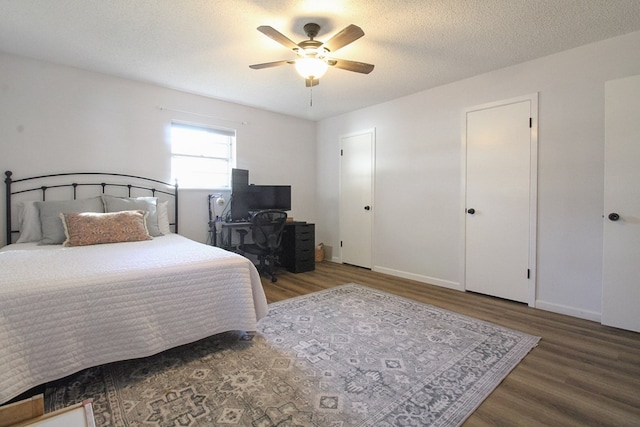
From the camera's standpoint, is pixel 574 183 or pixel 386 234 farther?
pixel 386 234

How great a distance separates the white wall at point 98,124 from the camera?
2900 mm

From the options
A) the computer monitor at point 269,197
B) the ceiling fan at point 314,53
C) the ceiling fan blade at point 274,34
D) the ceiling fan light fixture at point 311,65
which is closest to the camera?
the ceiling fan blade at point 274,34

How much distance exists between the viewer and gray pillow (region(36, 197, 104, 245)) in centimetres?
267

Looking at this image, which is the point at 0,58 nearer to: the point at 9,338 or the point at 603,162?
the point at 9,338

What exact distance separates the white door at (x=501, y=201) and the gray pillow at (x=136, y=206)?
3.56 meters

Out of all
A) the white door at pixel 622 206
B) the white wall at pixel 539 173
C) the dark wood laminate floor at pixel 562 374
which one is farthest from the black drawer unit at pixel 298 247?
the white door at pixel 622 206

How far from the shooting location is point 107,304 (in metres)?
1.61

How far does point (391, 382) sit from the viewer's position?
1.74 metres

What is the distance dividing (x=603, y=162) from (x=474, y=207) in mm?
1150

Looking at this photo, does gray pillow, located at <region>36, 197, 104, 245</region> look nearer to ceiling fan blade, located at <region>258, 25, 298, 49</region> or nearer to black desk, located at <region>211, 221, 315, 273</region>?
black desk, located at <region>211, 221, 315, 273</region>

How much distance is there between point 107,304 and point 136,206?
1.88 meters

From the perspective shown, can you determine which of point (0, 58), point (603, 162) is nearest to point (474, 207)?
point (603, 162)

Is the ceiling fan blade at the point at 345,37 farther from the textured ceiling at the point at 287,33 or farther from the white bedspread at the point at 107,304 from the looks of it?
the white bedspread at the point at 107,304

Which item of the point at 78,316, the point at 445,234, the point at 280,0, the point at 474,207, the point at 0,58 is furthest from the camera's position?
the point at 445,234
